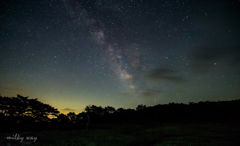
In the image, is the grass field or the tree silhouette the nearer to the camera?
the grass field

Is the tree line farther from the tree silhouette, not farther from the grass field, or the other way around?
the grass field

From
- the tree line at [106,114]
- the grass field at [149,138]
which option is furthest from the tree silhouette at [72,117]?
the grass field at [149,138]

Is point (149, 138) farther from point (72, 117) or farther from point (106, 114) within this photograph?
point (106, 114)

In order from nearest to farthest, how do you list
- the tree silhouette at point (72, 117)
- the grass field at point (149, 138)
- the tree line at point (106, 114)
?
the grass field at point (149, 138), the tree line at point (106, 114), the tree silhouette at point (72, 117)

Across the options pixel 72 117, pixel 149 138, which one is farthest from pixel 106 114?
pixel 149 138

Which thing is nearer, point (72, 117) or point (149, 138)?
point (149, 138)

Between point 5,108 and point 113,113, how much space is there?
48769 mm

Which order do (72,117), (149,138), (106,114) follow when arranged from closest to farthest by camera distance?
(149,138), (72,117), (106,114)

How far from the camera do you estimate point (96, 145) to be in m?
23.5

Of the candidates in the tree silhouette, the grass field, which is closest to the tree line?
the tree silhouette

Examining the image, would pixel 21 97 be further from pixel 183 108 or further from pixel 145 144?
pixel 183 108

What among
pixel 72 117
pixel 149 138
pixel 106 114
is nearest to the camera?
pixel 149 138

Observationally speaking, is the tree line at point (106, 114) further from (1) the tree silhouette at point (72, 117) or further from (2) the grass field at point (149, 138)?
(2) the grass field at point (149, 138)

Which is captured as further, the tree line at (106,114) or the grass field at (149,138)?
the tree line at (106,114)
